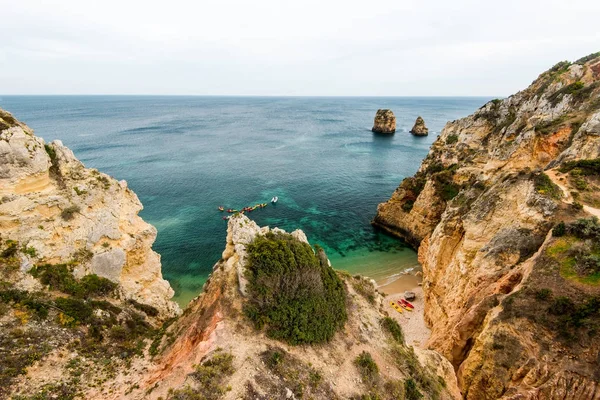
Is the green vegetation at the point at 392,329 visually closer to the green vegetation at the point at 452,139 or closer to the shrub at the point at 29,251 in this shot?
the shrub at the point at 29,251

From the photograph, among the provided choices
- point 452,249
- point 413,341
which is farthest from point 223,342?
point 452,249

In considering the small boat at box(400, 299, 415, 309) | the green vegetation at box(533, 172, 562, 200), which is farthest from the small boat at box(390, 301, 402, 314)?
the green vegetation at box(533, 172, 562, 200)

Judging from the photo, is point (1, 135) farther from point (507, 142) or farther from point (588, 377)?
point (507, 142)

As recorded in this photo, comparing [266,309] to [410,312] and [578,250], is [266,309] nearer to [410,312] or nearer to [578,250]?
[578,250]

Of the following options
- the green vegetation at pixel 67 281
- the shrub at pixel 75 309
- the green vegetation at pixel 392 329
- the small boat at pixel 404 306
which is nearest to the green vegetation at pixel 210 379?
the shrub at pixel 75 309

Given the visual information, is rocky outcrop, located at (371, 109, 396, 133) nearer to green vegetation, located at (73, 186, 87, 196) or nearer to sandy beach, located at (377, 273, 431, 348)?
sandy beach, located at (377, 273, 431, 348)

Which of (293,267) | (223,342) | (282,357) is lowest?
(282,357)
